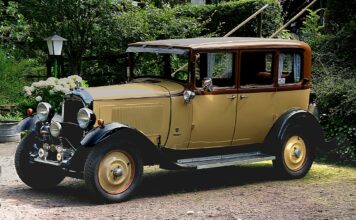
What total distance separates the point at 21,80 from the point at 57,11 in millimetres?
2083

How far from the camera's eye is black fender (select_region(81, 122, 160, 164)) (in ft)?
23.8

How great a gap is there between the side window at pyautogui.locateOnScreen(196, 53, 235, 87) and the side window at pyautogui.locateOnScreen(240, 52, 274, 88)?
0.17m

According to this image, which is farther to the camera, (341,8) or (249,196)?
(341,8)

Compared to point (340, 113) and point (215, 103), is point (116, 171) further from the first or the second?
point (340, 113)

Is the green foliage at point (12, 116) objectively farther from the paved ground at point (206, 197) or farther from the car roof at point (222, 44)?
the car roof at point (222, 44)

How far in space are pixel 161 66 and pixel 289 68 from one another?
1.72m

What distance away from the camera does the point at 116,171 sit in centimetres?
744

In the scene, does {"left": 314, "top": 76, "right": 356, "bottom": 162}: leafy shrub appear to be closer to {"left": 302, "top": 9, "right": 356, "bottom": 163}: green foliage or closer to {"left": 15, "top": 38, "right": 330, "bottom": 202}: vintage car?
{"left": 302, "top": 9, "right": 356, "bottom": 163}: green foliage

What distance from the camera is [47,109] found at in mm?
8148

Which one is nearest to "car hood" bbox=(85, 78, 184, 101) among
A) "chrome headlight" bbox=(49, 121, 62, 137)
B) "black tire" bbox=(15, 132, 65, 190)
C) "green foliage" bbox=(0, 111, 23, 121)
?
"chrome headlight" bbox=(49, 121, 62, 137)

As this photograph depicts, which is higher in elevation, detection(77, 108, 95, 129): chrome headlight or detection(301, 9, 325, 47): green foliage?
detection(301, 9, 325, 47): green foliage

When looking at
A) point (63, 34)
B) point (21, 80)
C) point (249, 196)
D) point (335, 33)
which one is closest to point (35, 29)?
point (63, 34)

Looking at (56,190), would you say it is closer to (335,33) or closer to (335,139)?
(335,139)

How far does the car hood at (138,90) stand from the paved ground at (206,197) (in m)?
1.15
